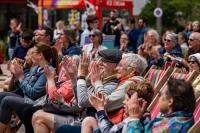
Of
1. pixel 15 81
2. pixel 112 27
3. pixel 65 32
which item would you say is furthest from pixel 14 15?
pixel 15 81

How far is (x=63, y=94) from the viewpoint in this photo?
6820 mm

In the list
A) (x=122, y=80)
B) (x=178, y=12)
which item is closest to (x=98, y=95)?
(x=122, y=80)

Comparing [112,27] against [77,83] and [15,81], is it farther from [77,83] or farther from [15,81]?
[77,83]

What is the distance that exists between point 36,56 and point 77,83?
1324 millimetres

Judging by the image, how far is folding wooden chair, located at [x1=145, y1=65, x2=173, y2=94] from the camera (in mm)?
6977

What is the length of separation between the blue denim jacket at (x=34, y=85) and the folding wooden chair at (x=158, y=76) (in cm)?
132

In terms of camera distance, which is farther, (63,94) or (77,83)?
(63,94)

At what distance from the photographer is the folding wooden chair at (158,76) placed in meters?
6.98

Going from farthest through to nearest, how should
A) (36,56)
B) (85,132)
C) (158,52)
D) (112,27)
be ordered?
(112,27) < (158,52) < (36,56) < (85,132)

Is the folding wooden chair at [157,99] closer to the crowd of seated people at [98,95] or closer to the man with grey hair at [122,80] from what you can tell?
the crowd of seated people at [98,95]

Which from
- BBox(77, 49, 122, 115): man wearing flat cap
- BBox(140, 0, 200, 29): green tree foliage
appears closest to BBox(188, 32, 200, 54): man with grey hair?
BBox(77, 49, 122, 115): man wearing flat cap

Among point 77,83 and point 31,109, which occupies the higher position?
point 77,83

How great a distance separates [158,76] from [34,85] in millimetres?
1522

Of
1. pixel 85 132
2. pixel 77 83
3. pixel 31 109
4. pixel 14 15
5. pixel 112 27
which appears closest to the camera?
pixel 85 132
